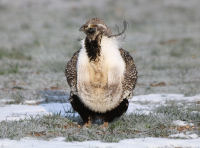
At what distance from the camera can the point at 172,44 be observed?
42.2 feet

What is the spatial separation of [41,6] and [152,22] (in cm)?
682

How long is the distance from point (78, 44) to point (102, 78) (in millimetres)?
8358

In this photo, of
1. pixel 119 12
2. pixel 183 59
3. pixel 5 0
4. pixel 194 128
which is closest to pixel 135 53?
pixel 183 59

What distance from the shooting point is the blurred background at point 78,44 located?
739cm

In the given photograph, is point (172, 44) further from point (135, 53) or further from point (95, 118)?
point (95, 118)

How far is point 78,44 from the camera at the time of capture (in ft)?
40.0

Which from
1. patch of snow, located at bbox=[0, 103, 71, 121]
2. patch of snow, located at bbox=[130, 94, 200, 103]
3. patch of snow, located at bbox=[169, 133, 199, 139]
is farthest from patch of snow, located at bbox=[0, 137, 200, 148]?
patch of snow, located at bbox=[130, 94, 200, 103]

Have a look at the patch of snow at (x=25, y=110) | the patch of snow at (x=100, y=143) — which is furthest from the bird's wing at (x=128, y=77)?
the patch of snow at (x=25, y=110)

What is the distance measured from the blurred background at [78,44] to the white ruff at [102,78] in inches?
17.6

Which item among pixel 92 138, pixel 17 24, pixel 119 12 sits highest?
pixel 119 12

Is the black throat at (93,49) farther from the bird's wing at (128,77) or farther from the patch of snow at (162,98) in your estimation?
the patch of snow at (162,98)

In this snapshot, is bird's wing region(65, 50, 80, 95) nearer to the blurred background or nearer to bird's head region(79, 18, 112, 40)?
bird's head region(79, 18, 112, 40)

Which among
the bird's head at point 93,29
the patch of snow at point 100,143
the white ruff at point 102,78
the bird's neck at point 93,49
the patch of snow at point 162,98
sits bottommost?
the patch of snow at point 100,143

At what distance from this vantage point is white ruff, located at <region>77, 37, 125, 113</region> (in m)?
3.94
